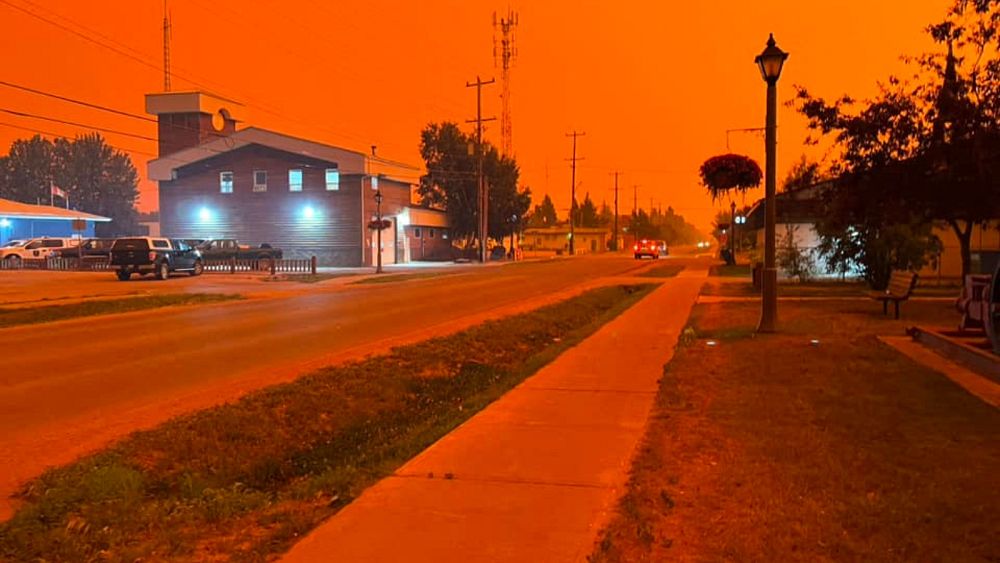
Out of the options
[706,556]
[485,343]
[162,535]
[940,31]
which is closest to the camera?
[706,556]

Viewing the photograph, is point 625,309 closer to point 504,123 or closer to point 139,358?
point 139,358

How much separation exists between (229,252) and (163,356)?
33744 millimetres

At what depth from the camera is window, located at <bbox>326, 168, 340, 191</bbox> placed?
1932 inches

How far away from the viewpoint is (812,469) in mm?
5164

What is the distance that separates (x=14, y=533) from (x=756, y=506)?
4.30 metres

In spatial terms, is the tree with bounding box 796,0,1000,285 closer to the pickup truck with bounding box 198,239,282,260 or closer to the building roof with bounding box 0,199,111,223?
the pickup truck with bounding box 198,239,282,260

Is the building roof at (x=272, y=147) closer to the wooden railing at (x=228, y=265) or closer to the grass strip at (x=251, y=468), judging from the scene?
the wooden railing at (x=228, y=265)

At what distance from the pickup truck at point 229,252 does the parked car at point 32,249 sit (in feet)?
28.9

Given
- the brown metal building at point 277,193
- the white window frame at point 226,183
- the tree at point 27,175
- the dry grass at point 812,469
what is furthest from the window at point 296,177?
the tree at point 27,175

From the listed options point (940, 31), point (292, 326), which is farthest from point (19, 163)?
point (940, 31)

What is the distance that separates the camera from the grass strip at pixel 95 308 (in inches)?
669

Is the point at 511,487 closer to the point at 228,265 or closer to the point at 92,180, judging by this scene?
the point at 228,265

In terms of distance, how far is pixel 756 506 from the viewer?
4492 millimetres

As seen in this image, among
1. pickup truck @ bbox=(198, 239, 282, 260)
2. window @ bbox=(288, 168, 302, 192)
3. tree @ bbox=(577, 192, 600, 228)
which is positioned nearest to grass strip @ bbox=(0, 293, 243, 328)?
pickup truck @ bbox=(198, 239, 282, 260)
